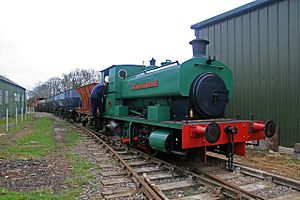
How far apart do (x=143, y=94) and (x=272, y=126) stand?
371 centimetres

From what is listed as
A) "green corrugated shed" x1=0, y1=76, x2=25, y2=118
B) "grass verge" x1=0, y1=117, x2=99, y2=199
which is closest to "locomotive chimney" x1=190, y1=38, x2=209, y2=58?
"grass verge" x1=0, y1=117, x2=99, y2=199

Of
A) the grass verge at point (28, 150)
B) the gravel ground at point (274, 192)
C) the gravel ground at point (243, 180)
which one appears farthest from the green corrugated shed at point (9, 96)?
the gravel ground at point (274, 192)

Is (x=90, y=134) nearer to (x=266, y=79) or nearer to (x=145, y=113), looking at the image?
(x=145, y=113)

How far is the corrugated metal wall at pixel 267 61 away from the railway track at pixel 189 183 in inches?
133

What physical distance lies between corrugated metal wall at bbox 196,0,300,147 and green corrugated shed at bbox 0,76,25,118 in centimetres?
2535

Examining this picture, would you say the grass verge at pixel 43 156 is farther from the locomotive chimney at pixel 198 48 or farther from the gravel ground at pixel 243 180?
the locomotive chimney at pixel 198 48

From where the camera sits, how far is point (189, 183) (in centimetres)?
564

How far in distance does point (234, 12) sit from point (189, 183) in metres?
7.49

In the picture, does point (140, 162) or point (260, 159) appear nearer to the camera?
point (140, 162)

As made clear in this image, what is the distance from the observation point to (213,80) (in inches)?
268

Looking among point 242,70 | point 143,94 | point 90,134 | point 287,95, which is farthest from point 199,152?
point 90,134

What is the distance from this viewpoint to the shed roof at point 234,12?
9497 mm

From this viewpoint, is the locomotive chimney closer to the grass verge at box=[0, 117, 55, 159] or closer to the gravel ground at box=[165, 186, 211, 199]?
the gravel ground at box=[165, 186, 211, 199]

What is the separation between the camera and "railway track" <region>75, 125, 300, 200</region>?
4.91 m
